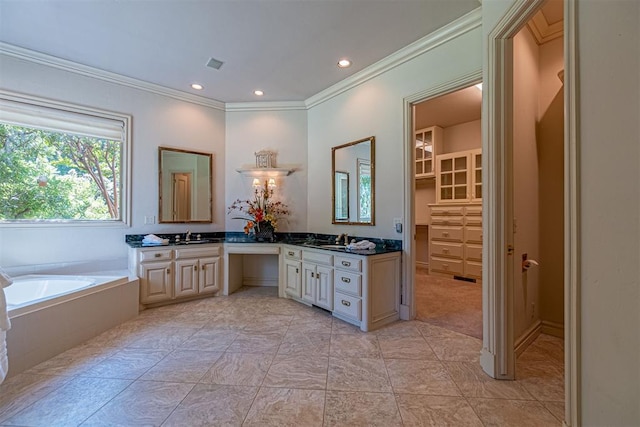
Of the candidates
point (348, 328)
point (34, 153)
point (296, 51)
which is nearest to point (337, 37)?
point (296, 51)

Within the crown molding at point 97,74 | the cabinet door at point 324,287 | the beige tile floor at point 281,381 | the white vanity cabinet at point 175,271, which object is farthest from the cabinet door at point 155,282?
the crown molding at point 97,74

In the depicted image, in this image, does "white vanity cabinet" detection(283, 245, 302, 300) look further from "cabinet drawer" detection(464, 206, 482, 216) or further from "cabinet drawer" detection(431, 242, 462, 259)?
"cabinet drawer" detection(464, 206, 482, 216)

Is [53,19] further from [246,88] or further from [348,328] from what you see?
[348,328]

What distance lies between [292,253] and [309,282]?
19.8 inches

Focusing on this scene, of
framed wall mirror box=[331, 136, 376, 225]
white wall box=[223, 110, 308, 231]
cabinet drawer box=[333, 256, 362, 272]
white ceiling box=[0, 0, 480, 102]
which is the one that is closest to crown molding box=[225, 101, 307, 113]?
white wall box=[223, 110, 308, 231]

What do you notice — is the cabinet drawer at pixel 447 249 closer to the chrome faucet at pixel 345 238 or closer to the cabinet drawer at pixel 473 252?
the cabinet drawer at pixel 473 252

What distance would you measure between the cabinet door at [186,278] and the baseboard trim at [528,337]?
361 centimetres

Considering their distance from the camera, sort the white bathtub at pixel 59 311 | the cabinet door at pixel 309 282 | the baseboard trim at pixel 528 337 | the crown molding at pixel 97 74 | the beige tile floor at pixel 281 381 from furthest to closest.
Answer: the cabinet door at pixel 309 282, the crown molding at pixel 97 74, the baseboard trim at pixel 528 337, the white bathtub at pixel 59 311, the beige tile floor at pixel 281 381

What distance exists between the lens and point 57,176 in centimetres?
317

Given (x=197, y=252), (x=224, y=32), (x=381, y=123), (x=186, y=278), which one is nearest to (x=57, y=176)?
(x=197, y=252)

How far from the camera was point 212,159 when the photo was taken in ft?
13.8

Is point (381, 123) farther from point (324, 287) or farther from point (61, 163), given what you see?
point (61, 163)

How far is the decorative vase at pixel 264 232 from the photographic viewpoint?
3899 mm

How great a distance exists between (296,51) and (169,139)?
2.29 m
